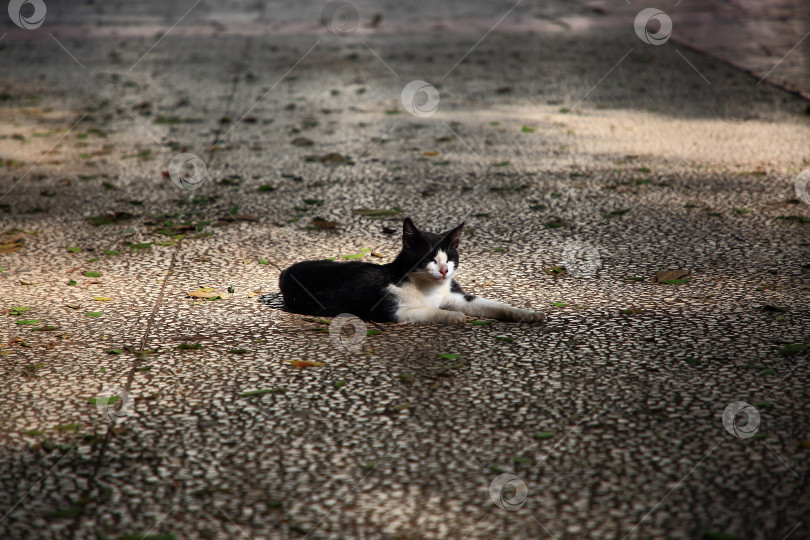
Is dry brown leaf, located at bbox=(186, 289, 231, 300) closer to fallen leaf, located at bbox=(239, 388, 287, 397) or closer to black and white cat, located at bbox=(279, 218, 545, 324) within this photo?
black and white cat, located at bbox=(279, 218, 545, 324)

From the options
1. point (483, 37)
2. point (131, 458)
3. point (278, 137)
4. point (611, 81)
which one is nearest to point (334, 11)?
point (483, 37)

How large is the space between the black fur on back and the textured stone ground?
0.09 metres

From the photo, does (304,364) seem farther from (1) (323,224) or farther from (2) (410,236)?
(1) (323,224)

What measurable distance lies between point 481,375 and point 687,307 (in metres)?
1.10

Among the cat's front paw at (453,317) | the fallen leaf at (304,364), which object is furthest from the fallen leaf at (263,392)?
the cat's front paw at (453,317)

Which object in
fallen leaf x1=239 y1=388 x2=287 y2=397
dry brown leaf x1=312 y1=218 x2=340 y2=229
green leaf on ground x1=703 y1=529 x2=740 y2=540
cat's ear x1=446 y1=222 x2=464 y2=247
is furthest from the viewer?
dry brown leaf x1=312 y1=218 x2=340 y2=229

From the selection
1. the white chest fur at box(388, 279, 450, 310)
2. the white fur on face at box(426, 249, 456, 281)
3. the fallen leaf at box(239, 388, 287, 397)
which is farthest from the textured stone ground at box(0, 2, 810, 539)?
the white fur on face at box(426, 249, 456, 281)

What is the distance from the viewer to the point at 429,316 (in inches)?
137

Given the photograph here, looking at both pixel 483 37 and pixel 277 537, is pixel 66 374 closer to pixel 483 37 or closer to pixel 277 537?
pixel 277 537

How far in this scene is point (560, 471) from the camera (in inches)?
92.7

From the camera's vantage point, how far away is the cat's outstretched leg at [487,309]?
341 cm

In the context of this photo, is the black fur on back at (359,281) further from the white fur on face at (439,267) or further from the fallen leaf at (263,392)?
the fallen leaf at (263,392)

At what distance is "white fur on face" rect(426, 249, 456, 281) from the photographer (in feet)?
11.3

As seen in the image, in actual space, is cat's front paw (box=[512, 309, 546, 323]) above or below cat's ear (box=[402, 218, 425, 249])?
below
